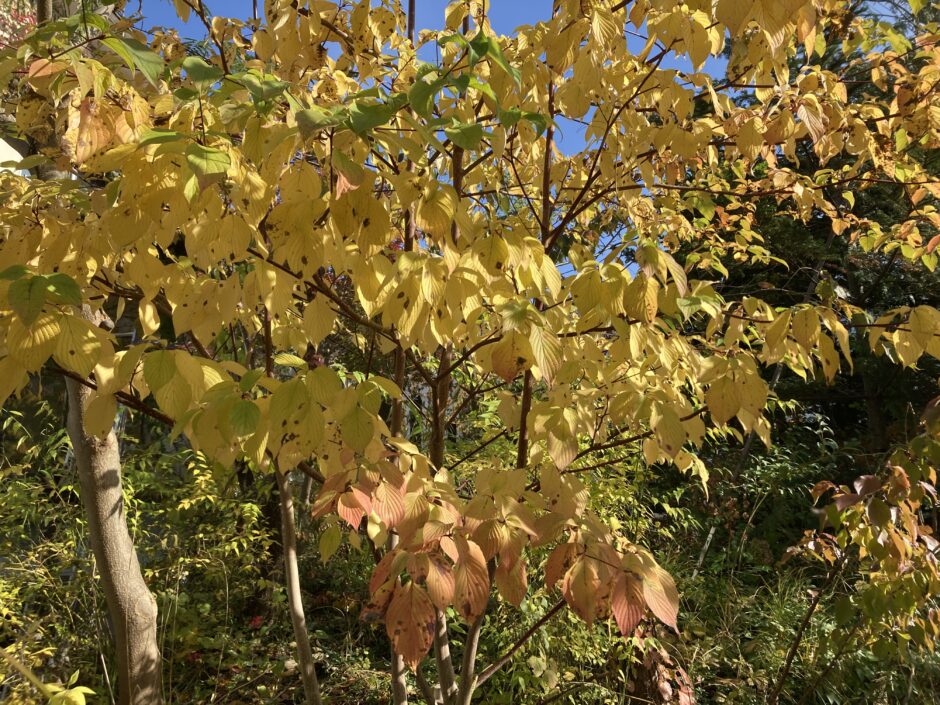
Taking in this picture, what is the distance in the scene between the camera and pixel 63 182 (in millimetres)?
1102

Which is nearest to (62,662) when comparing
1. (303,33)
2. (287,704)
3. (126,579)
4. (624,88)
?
(287,704)

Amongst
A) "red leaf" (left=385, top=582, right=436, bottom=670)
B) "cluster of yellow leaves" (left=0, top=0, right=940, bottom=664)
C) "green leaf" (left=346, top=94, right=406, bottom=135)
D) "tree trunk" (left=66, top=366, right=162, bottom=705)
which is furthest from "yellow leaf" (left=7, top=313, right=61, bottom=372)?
"tree trunk" (left=66, top=366, right=162, bottom=705)

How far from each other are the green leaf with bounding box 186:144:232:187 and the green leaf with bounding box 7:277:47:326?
0.21m

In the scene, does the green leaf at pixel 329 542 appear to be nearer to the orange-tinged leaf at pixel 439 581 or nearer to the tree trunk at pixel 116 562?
the orange-tinged leaf at pixel 439 581

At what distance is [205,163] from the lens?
0.71 metres

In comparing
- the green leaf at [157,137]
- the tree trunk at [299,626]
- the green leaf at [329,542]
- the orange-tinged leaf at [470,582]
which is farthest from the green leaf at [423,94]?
the tree trunk at [299,626]

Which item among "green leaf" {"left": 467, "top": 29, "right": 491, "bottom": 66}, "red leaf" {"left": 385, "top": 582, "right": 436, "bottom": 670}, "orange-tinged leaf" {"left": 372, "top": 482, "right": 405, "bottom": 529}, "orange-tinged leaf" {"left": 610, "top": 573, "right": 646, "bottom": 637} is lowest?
"red leaf" {"left": 385, "top": 582, "right": 436, "bottom": 670}

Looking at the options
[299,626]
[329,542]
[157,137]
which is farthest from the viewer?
[299,626]

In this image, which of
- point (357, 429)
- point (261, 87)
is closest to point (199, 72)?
point (261, 87)

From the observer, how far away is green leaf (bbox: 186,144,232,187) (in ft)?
2.32

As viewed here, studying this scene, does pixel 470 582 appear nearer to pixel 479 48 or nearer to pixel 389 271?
pixel 389 271

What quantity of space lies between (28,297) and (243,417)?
27 centimetres

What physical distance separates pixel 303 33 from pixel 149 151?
0.73 metres

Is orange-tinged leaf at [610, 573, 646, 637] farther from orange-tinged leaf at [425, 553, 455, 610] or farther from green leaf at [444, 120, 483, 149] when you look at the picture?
green leaf at [444, 120, 483, 149]
